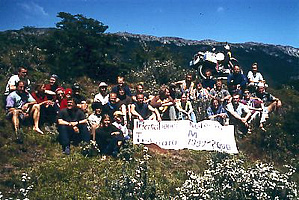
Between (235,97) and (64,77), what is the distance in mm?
6671

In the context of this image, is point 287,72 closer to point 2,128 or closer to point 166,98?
point 166,98

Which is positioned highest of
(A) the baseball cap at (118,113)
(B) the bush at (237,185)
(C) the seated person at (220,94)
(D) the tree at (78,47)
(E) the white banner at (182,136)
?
(D) the tree at (78,47)

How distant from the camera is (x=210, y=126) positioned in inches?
397

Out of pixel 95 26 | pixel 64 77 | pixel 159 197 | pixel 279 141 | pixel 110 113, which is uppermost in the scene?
pixel 95 26

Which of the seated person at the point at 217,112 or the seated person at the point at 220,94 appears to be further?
the seated person at the point at 220,94

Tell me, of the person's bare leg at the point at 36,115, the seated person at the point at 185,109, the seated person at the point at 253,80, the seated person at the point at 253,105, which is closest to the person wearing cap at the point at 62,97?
the person's bare leg at the point at 36,115

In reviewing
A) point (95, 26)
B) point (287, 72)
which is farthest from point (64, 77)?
point (287, 72)

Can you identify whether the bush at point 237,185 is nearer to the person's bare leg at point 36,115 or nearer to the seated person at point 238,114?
the seated person at point 238,114

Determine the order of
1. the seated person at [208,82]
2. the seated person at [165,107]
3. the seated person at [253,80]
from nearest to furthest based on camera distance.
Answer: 1. the seated person at [165,107]
2. the seated person at [208,82]
3. the seated person at [253,80]

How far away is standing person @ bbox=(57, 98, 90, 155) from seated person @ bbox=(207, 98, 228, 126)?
3655mm

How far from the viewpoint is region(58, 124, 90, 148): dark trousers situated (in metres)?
8.45

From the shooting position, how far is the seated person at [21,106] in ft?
29.1

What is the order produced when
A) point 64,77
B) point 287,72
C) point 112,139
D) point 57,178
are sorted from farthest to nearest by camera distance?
point 287,72
point 64,77
point 112,139
point 57,178

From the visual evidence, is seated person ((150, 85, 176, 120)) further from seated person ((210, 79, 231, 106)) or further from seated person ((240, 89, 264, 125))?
seated person ((240, 89, 264, 125))
